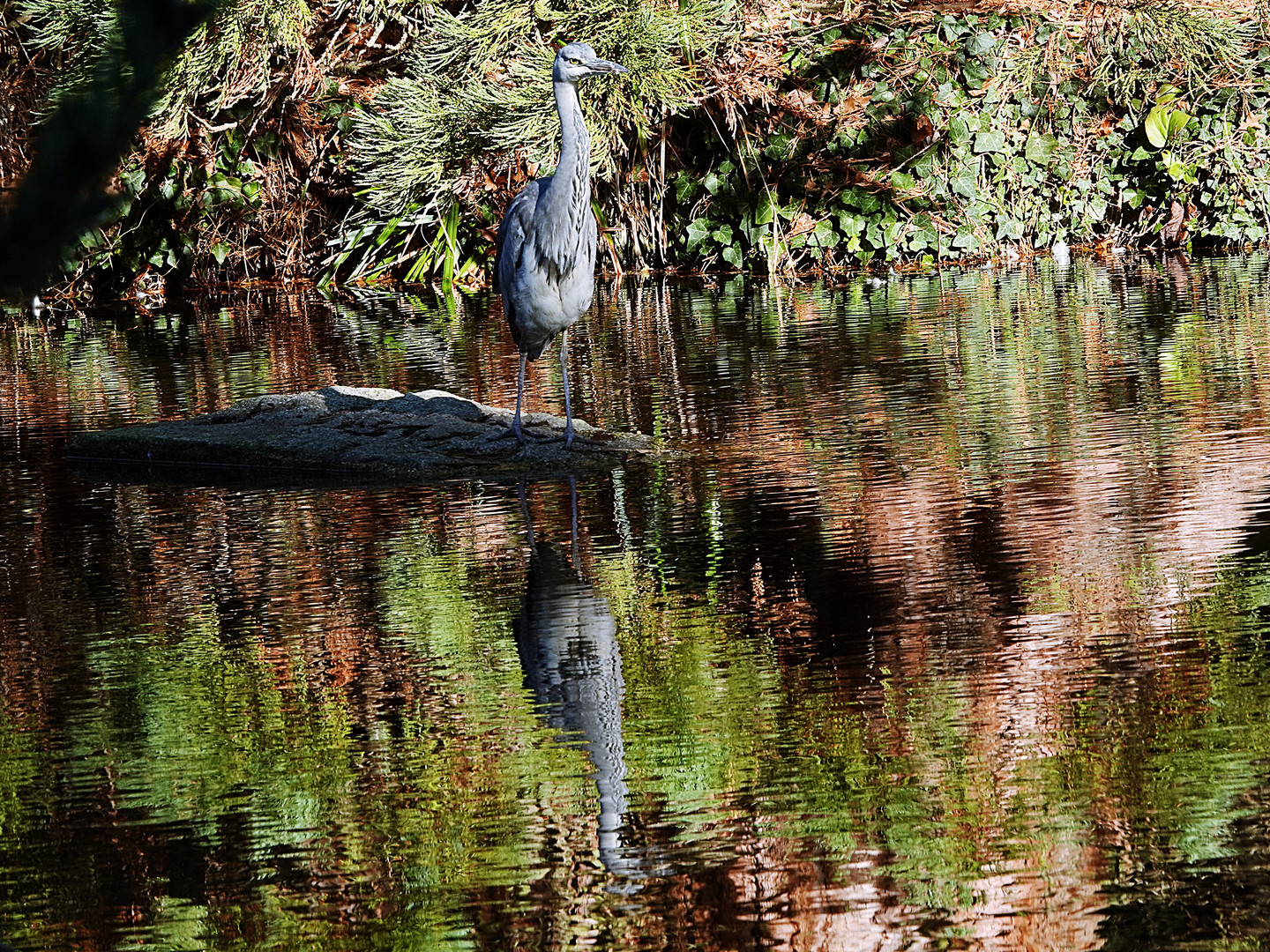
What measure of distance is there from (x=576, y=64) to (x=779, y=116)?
9.31 meters

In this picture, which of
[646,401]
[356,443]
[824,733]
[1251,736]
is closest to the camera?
[1251,736]

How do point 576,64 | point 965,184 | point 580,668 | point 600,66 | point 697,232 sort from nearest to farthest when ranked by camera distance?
point 580,668 < point 600,66 < point 576,64 < point 965,184 < point 697,232

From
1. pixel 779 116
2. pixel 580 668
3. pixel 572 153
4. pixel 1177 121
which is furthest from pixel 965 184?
pixel 580 668

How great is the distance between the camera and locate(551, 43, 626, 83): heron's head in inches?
273

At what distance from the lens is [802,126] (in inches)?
628

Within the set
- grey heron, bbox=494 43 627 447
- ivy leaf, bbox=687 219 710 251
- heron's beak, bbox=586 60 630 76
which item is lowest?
grey heron, bbox=494 43 627 447

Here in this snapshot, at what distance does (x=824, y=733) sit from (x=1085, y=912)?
3.15ft

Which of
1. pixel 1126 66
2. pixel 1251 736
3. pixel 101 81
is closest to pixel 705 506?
pixel 1251 736

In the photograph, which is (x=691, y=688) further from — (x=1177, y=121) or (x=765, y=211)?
(x=1177, y=121)

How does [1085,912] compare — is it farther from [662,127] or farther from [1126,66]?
[1126,66]

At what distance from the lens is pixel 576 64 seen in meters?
7.00

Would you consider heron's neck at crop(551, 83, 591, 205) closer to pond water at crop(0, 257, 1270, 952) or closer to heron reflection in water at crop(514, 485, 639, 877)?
pond water at crop(0, 257, 1270, 952)

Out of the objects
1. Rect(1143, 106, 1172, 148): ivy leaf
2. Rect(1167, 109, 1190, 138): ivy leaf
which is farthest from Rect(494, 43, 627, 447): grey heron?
Rect(1167, 109, 1190, 138): ivy leaf

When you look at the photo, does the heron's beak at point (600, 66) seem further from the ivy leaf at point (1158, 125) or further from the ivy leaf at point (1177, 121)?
the ivy leaf at point (1177, 121)
